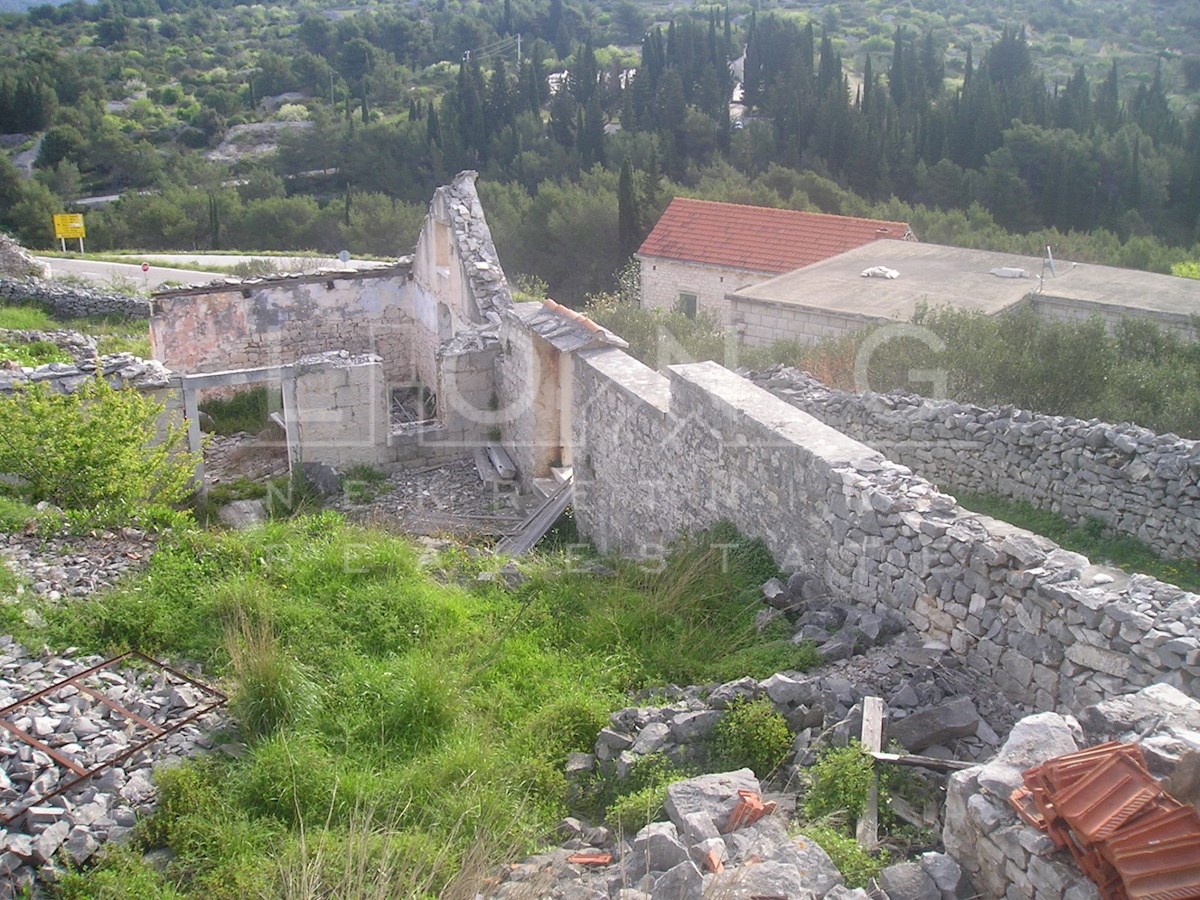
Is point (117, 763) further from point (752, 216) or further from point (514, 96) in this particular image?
point (514, 96)

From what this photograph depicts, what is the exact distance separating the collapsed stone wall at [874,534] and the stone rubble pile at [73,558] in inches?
163

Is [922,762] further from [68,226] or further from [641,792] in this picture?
[68,226]

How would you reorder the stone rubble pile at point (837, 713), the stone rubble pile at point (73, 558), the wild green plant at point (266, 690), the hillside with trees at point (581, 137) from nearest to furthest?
1. the stone rubble pile at point (837, 713)
2. the wild green plant at point (266, 690)
3. the stone rubble pile at point (73, 558)
4. the hillside with trees at point (581, 137)

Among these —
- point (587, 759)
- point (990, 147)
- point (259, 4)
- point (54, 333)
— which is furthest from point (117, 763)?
point (259, 4)

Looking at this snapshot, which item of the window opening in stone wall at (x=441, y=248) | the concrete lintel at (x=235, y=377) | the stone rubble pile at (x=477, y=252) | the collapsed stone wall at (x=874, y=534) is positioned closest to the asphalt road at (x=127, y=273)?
the window opening in stone wall at (x=441, y=248)

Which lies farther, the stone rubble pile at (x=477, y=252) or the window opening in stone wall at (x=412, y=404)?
the window opening in stone wall at (x=412, y=404)

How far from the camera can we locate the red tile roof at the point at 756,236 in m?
25.1

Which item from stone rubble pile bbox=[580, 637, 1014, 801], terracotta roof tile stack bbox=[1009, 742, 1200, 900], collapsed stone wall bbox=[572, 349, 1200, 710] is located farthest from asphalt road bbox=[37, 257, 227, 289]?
terracotta roof tile stack bbox=[1009, 742, 1200, 900]

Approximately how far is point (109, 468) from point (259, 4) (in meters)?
116

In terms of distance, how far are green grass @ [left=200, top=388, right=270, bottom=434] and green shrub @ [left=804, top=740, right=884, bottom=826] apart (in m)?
12.0

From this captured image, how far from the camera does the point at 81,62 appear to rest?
69.6 metres

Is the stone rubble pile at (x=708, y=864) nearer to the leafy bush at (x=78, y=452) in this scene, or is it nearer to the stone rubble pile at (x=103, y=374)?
the leafy bush at (x=78, y=452)

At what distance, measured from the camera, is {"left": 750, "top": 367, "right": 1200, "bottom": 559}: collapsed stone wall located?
8.91 meters

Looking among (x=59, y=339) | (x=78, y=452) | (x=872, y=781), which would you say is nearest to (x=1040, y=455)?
(x=872, y=781)
